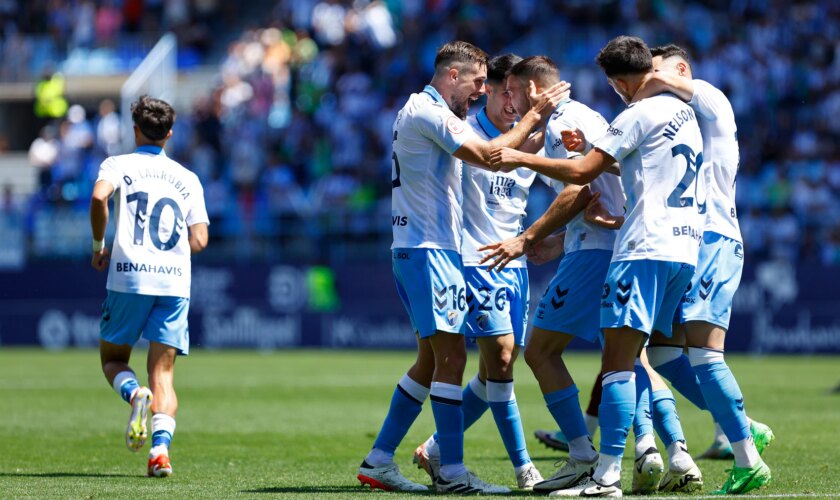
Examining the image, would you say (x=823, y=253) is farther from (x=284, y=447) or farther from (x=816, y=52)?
(x=284, y=447)

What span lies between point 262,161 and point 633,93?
909 inches

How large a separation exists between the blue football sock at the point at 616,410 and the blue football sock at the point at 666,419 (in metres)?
0.84

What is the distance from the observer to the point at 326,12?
106ft

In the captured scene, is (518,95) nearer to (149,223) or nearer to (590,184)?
(590,184)

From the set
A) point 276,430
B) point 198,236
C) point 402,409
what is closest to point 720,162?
point 402,409

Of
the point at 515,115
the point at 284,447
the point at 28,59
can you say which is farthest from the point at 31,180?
the point at 515,115

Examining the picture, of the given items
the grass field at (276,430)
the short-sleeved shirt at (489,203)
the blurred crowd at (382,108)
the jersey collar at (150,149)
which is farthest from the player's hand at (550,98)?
the blurred crowd at (382,108)

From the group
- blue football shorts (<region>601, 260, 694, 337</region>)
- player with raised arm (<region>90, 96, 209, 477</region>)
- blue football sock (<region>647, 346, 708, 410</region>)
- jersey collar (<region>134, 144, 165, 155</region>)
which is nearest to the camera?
blue football shorts (<region>601, 260, 694, 337</region>)

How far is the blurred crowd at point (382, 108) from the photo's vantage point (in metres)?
25.0

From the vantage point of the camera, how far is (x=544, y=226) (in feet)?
25.8

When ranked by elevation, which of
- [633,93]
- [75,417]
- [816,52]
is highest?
A: [816,52]

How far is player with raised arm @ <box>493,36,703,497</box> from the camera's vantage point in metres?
7.39

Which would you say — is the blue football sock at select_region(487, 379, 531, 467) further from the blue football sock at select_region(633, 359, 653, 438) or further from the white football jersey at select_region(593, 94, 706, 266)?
the white football jersey at select_region(593, 94, 706, 266)

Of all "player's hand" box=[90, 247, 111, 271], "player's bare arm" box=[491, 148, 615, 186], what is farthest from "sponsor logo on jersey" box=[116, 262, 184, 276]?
→ "player's bare arm" box=[491, 148, 615, 186]
